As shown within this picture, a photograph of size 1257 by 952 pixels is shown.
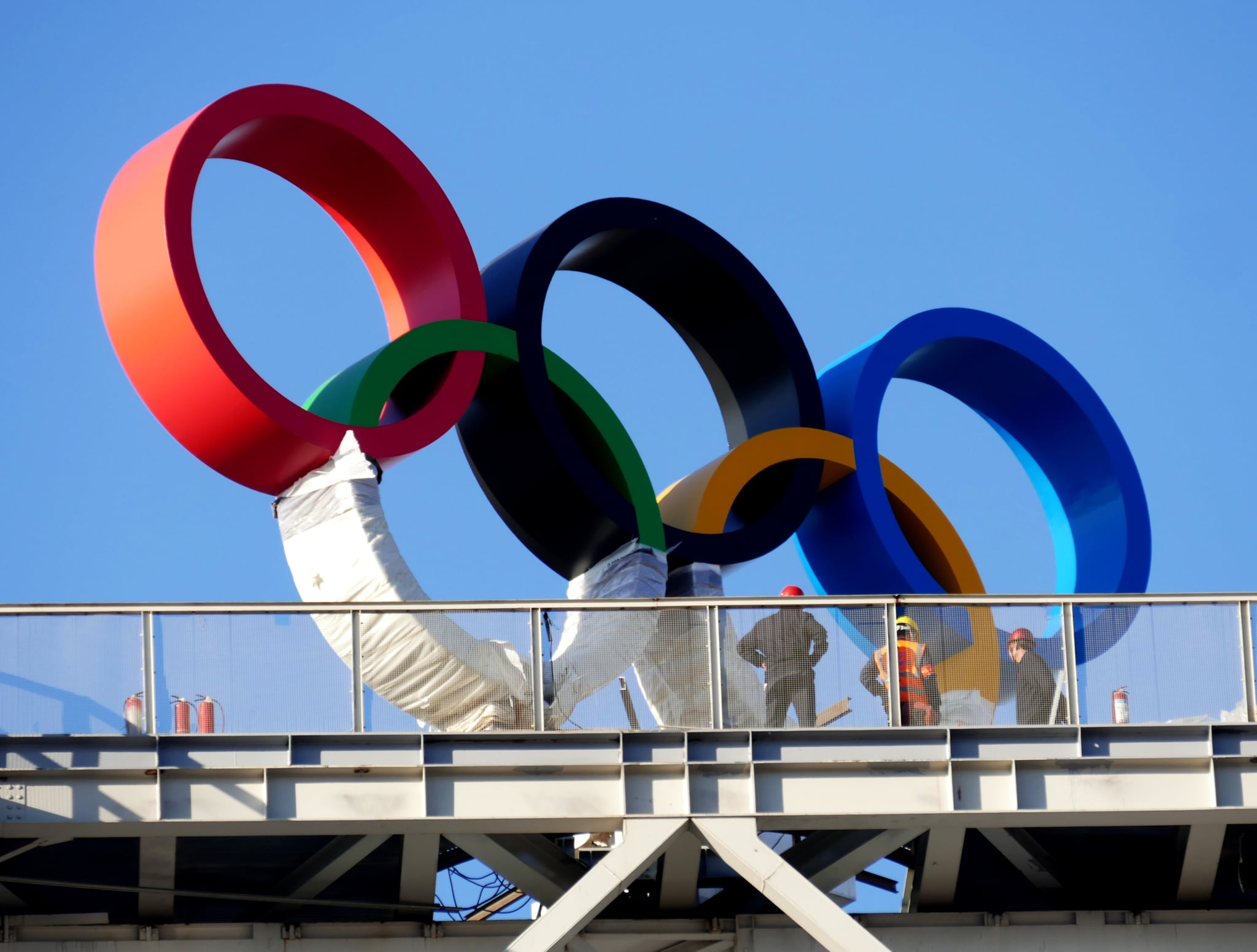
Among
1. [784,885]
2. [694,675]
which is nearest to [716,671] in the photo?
[694,675]

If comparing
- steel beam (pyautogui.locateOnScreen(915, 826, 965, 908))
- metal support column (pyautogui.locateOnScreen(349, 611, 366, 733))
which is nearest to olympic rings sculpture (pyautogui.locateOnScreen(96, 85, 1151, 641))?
metal support column (pyautogui.locateOnScreen(349, 611, 366, 733))

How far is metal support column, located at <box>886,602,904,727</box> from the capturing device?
2020 centimetres

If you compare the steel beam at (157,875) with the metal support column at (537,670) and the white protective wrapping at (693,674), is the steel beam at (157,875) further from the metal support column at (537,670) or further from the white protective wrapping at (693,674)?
the white protective wrapping at (693,674)

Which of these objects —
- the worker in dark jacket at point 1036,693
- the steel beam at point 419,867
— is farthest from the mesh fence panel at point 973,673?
the steel beam at point 419,867

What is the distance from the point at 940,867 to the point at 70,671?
9.33 meters

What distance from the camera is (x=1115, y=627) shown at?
20641 millimetres

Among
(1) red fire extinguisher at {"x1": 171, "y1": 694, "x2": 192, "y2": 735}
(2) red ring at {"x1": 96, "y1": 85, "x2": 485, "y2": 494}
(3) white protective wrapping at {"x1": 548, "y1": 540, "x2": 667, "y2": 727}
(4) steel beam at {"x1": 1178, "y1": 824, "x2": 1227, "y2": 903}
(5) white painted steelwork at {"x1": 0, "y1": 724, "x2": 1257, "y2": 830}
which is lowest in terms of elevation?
(4) steel beam at {"x1": 1178, "y1": 824, "x2": 1227, "y2": 903}

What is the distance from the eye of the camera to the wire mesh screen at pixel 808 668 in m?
20.2

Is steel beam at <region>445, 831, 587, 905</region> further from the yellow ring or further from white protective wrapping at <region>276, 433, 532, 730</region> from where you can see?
the yellow ring

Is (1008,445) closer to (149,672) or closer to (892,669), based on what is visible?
(892,669)

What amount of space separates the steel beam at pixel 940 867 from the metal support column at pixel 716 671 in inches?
115

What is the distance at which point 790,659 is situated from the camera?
20.3 metres

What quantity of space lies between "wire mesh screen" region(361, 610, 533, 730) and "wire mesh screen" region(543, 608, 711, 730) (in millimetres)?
354

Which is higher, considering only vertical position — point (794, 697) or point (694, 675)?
point (694, 675)
